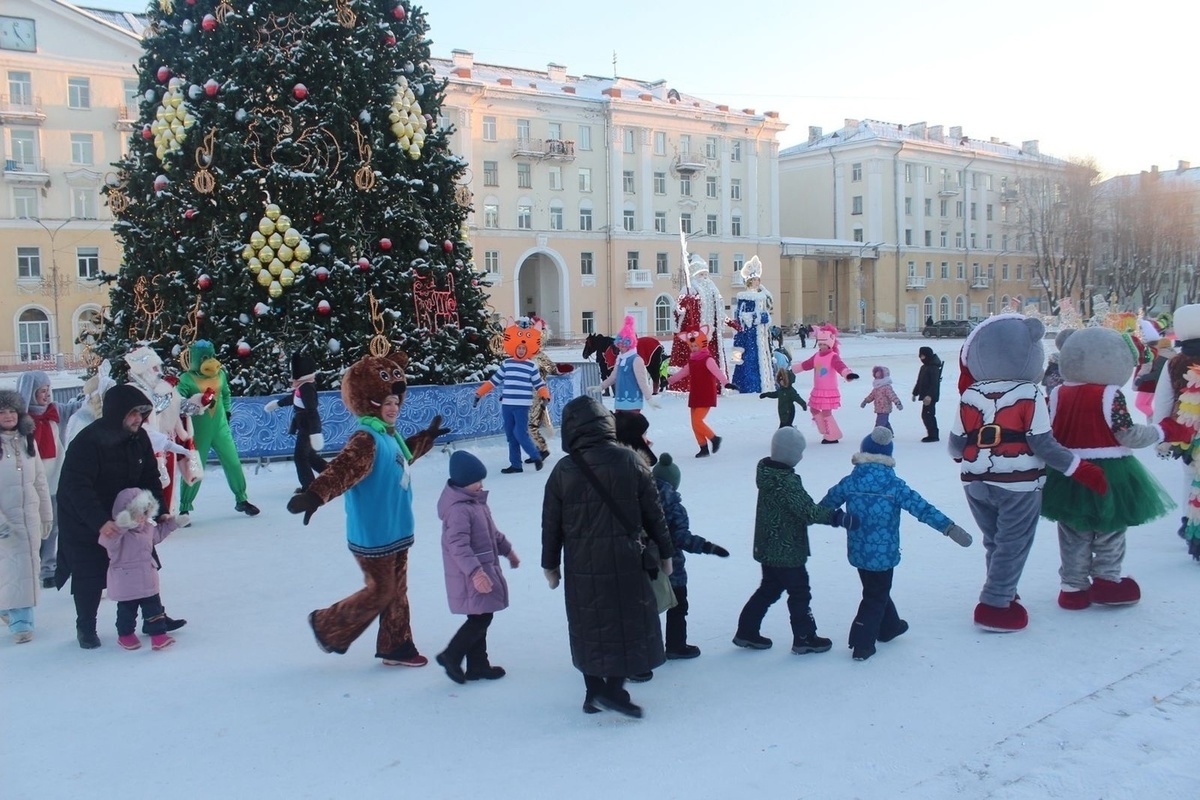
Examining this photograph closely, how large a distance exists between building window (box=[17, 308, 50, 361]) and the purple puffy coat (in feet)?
139

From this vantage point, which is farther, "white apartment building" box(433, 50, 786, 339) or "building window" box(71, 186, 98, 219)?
"white apartment building" box(433, 50, 786, 339)

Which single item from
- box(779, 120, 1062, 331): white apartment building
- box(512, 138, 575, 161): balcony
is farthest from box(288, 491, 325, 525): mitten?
box(779, 120, 1062, 331): white apartment building

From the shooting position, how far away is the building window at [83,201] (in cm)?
4162

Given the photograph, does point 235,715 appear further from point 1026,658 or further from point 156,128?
point 156,128

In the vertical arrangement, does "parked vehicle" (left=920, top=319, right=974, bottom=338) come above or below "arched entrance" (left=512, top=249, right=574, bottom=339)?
below

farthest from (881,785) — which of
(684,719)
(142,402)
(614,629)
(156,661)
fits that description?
(142,402)

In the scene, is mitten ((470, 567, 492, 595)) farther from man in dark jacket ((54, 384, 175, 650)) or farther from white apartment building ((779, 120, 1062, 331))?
white apartment building ((779, 120, 1062, 331))

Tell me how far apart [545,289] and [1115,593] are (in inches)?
1900

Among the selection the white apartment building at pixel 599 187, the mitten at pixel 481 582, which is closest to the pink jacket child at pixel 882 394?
the mitten at pixel 481 582

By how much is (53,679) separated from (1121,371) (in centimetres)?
607

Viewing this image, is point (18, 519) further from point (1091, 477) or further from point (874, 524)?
point (1091, 477)

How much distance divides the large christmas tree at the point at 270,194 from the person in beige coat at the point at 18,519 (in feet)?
20.3

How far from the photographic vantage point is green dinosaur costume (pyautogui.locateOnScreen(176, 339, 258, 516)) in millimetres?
9023

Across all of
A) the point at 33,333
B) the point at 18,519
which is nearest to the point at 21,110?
the point at 33,333
